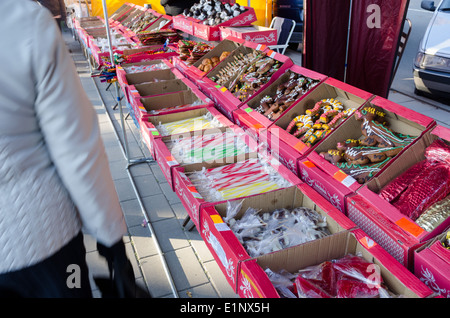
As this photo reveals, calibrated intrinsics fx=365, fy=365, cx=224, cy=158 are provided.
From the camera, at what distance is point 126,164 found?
4438 mm

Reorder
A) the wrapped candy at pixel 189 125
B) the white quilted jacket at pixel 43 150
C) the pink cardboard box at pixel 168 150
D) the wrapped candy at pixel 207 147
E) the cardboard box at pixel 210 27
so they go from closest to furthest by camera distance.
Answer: the white quilted jacket at pixel 43 150 → the pink cardboard box at pixel 168 150 → the wrapped candy at pixel 207 147 → the wrapped candy at pixel 189 125 → the cardboard box at pixel 210 27

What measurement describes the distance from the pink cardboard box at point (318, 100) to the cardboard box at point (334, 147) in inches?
3.6

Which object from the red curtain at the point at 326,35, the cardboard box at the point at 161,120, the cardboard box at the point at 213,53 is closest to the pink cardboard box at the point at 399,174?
the cardboard box at the point at 161,120

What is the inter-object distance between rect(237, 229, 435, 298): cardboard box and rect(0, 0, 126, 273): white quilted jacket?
2.30ft

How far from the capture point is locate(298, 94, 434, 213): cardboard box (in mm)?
2211

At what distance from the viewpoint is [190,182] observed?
244cm

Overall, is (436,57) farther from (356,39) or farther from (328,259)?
(328,259)

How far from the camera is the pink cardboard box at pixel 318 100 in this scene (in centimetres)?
276

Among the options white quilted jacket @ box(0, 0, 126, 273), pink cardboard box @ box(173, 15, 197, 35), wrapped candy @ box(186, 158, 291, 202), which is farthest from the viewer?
pink cardboard box @ box(173, 15, 197, 35)

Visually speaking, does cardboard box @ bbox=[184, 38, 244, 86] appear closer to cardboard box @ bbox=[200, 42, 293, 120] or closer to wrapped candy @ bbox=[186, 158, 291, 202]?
cardboard box @ bbox=[200, 42, 293, 120]

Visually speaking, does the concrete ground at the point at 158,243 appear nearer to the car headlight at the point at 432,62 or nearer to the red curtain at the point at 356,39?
the red curtain at the point at 356,39

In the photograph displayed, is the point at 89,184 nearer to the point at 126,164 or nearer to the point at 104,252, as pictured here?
the point at 104,252

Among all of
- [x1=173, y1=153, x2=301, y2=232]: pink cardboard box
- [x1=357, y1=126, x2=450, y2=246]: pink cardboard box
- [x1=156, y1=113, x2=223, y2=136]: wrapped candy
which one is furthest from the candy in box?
[x1=156, y1=113, x2=223, y2=136]: wrapped candy
